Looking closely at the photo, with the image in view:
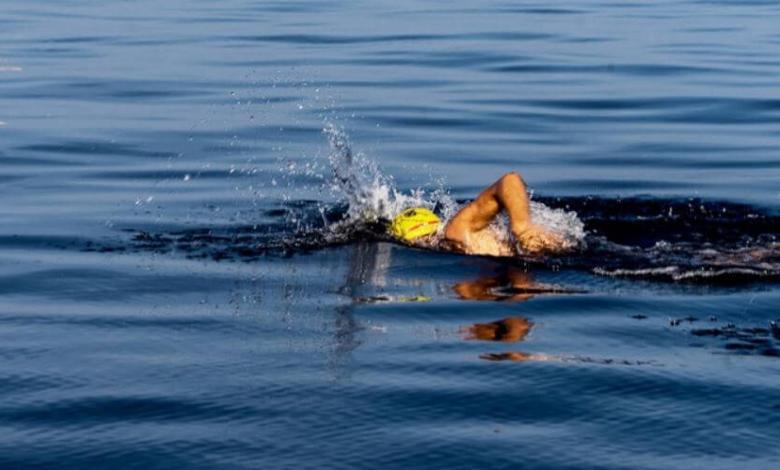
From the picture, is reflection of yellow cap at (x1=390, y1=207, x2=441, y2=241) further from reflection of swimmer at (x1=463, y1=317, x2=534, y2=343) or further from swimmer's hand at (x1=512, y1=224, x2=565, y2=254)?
reflection of swimmer at (x1=463, y1=317, x2=534, y2=343)

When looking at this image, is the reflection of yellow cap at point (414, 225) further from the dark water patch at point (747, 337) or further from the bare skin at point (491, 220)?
the dark water patch at point (747, 337)

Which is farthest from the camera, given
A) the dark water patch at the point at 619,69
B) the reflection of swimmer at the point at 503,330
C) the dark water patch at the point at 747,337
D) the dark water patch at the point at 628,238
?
the dark water patch at the point at 619,69

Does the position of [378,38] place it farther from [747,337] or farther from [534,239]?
[747,337]

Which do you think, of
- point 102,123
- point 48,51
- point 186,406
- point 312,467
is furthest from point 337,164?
point 48,51

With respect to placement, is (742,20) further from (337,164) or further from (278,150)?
(337,164)

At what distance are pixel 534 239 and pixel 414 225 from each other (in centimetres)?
96

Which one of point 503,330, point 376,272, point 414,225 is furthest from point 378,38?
point 503,330

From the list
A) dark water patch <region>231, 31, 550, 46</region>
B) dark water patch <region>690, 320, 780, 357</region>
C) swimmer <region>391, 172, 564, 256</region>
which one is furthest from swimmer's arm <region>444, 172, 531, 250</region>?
dark water patch <region>231, 31, 550, 46</region>

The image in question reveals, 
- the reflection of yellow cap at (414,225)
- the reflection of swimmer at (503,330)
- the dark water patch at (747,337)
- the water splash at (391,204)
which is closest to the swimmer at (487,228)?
the reflection of yellow cap at (414,225)

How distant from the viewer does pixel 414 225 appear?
484 inches

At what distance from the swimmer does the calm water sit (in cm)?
21

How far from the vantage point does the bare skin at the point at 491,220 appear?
11602 mm

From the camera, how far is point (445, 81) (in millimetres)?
22578

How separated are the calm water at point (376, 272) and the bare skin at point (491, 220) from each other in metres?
0.25
